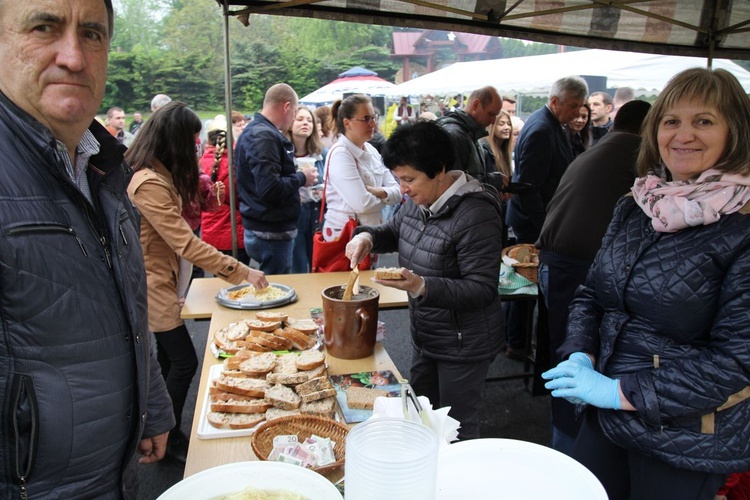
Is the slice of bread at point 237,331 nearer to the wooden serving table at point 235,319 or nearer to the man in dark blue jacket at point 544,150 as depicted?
the wooden serving table at point 235,319

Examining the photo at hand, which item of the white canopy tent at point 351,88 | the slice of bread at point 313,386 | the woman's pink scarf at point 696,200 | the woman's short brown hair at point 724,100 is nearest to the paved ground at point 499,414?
the slice of bread at point 313,386

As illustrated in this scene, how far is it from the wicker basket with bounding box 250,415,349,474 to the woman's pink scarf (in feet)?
3.54

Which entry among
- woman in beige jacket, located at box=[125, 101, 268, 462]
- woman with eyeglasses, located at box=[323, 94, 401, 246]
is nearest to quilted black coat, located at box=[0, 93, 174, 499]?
woman in beige jacket, located at box=[125, 101, 268, 462]

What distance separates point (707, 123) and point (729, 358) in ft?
2.19

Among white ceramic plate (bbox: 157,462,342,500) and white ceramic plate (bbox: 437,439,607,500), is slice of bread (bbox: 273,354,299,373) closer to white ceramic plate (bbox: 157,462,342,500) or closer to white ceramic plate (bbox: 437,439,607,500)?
white ceramic plate (bbox: 157,462,342,500)

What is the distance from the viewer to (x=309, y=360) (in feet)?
6.27

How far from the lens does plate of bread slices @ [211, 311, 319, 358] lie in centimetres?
212

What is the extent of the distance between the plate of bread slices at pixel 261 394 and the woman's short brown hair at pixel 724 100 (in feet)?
4.44

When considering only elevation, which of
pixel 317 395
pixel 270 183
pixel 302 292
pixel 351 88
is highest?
pixel 351 88

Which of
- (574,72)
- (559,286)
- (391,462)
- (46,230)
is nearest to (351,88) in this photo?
(574,72)

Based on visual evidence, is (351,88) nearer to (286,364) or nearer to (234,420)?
(286,364)

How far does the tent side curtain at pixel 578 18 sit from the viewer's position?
3514mm

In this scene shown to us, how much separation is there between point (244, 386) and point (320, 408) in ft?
0.87

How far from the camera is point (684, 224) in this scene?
1.50 metres
